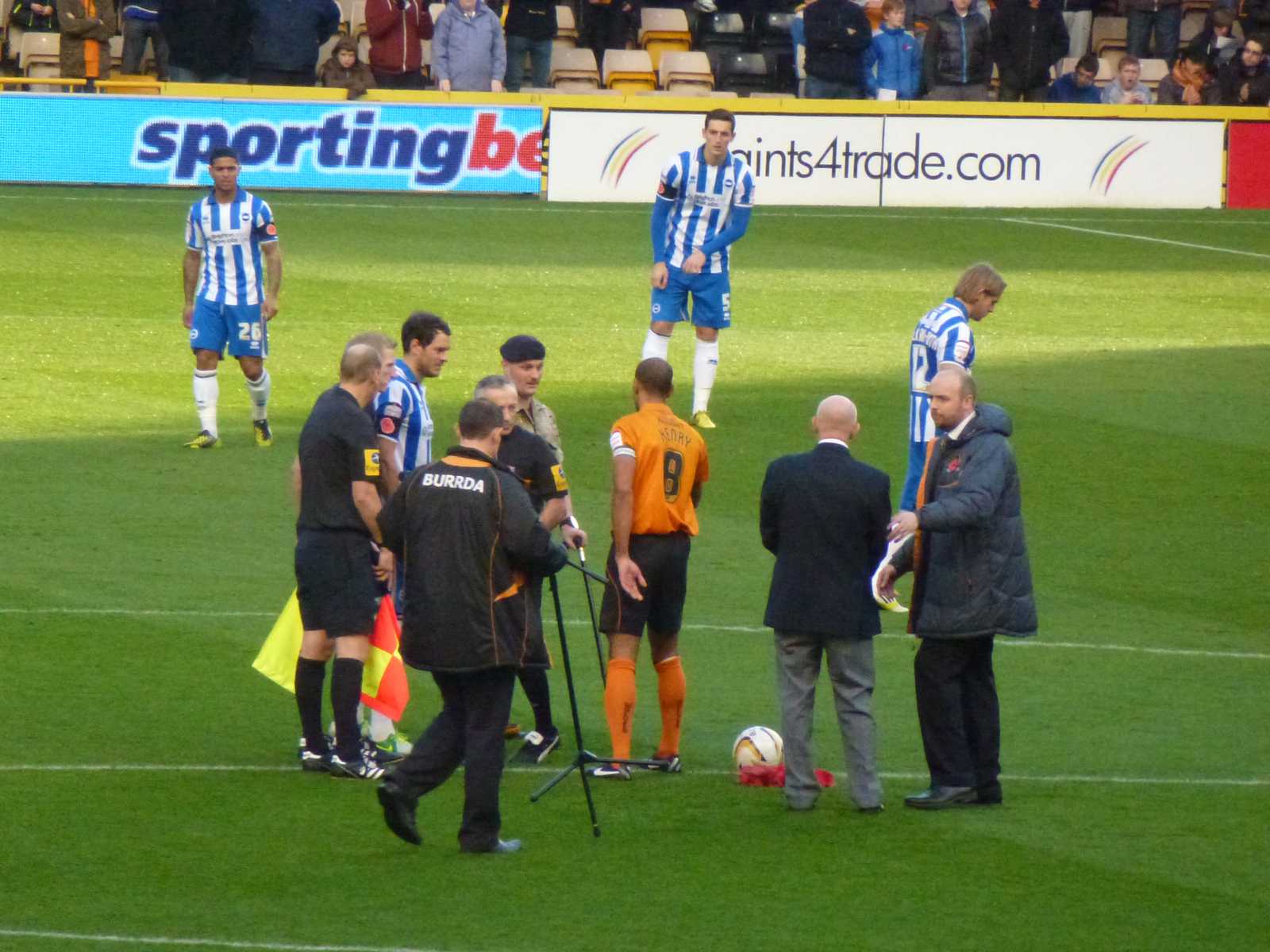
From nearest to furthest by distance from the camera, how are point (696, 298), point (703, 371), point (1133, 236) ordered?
point (696, 298), point (703, 371), point (1133, 236)

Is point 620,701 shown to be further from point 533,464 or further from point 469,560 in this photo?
point 469,560

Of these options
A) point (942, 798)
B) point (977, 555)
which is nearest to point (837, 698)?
point (942, 798)

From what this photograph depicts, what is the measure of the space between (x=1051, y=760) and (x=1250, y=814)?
1.10 metres

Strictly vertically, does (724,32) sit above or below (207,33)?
above

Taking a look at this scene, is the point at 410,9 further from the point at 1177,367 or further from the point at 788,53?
the point at 1177,367

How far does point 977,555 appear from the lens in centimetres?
871

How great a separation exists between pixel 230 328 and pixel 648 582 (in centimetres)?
758

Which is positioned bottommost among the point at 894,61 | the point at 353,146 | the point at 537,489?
the point at 537,489

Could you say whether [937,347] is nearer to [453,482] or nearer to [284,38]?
[453,482]

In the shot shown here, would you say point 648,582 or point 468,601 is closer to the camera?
point 468,601

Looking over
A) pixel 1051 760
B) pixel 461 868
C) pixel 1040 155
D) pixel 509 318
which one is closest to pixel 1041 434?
pixel 509 318

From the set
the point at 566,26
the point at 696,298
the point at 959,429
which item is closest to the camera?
the point at 959,429

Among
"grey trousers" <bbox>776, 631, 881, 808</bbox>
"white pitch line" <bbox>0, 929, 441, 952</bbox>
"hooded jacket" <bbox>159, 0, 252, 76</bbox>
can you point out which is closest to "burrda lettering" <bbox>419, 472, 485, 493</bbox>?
"grey trousers" <bbox>776, 631, 881, 808</bbox>

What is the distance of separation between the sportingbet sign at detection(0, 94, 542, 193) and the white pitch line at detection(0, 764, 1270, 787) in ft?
60.8
